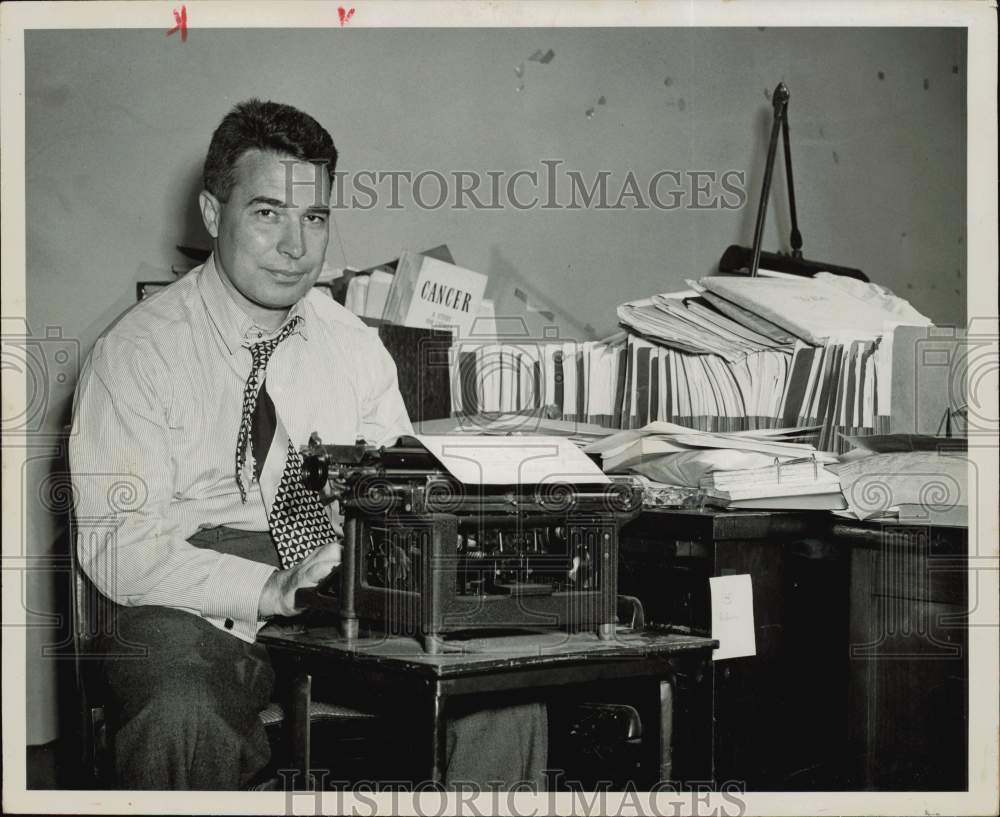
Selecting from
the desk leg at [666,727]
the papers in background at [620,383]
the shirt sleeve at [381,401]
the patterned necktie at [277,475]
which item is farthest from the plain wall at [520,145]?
the desk leg at [666,727]

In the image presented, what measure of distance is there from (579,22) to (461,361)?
0.91 metres

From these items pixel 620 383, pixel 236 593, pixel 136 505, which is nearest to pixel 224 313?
pixel 136 505

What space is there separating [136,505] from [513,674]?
80 centimetres

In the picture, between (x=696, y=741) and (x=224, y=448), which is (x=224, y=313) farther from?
(x=696, y=741)

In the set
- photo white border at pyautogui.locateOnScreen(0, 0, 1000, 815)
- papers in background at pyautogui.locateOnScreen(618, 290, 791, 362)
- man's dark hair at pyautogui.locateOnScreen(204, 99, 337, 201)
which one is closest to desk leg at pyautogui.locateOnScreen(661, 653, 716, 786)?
photo white border at pyautogui.locateOnScreen(0, 0, 1000, 815)

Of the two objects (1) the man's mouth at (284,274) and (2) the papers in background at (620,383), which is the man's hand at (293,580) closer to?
(1) the man's mouth at (284,274)

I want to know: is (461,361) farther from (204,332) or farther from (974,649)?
(974,649)

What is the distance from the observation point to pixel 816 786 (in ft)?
7.11

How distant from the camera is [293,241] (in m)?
2.35

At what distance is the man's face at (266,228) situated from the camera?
2320mm

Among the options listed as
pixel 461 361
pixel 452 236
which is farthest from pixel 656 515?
pixel 452 236

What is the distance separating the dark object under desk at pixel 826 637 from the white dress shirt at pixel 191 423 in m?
0.69

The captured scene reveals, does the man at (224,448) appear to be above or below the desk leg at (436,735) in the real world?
above

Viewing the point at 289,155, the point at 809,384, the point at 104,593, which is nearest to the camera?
the point at 104,593
